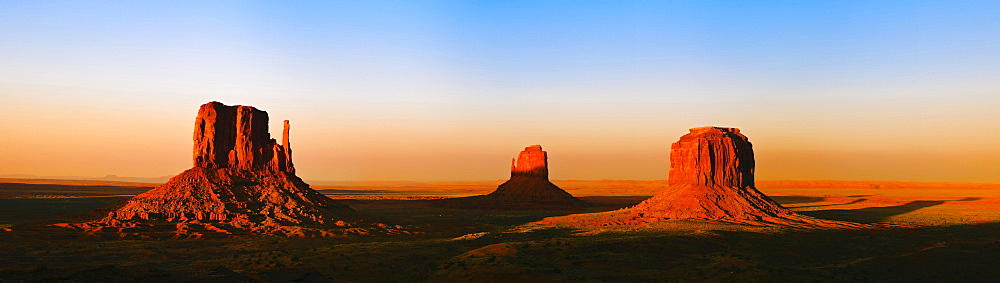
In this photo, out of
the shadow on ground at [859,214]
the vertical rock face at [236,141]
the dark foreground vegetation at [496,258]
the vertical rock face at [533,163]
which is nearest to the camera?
the dark foreground vegetation at [496,258]

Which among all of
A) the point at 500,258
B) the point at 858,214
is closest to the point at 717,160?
the point at 858,214

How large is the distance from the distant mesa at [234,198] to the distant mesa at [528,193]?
49495mm

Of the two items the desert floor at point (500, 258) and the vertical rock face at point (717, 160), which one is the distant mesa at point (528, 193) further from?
the desert floor at point (500, 258)

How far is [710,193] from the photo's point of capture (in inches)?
2832

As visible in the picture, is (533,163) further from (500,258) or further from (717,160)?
(500,258)

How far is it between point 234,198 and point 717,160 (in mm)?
50235

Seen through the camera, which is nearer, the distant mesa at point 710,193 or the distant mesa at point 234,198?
the distant mesa at point 234,198

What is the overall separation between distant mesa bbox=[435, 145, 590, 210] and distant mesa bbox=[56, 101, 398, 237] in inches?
1949

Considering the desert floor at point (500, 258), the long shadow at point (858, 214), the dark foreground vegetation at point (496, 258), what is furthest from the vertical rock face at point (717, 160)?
the dark foreground vegetation at point (496, 258)

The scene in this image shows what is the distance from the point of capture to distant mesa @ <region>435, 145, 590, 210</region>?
10338 centimetres

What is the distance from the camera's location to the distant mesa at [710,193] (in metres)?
67.2

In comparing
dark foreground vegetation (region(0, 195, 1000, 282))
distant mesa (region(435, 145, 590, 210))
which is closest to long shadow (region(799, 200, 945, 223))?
dark foreground vegetation (region(0, 195, 1000, 282))

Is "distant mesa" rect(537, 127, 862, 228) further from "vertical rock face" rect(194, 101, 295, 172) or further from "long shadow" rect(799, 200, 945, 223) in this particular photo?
"vertical rock face" rect(194, 101, 295, 172)

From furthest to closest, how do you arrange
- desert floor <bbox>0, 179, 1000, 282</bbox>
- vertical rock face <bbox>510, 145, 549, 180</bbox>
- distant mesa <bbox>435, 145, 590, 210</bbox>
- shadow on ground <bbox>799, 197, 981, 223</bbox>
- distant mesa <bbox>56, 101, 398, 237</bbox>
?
vertical rock face <bbox>510, 145, 549, 180</bbox> < distant mesa <bbox>435, 145, 590, 210</bbox> < shadow on ground <bbox>799, 197, 981, 223</bbox> < distant mesa <bbox>56, 101, 398, 237</bbox> < desert floor <bbox>0, 179, 1000, 282</bbox>
